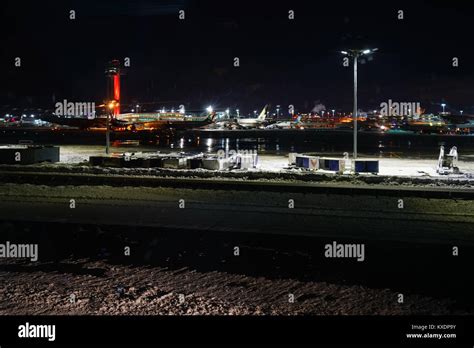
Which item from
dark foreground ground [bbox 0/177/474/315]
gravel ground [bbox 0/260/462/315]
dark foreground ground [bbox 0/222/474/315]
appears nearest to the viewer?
gravel ground [bbox 0/260/462/315]

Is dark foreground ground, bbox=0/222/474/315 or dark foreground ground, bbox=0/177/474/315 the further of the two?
dark foreground ground, bbox=0/177/474/315

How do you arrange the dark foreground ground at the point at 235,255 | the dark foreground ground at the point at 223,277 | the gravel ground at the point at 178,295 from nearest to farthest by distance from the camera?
the gravel ground at the point at 178,295
the dark foreground ground at the point at 223,277
the dark foreground ground at the point at 235,255

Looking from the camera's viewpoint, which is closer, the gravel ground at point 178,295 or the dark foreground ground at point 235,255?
the gravel ground at point 178,295

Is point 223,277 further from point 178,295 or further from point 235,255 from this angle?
point 235,255

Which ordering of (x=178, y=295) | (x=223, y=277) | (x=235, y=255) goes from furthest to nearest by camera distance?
(x=235, y=255) < (x=223, y=277) < (x=178, y=295)

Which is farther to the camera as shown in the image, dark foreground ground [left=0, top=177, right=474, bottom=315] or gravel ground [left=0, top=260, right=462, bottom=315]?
dark foreground ground [left=0, top=177, right=474, bottom=315]

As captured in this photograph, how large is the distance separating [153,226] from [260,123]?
115773mm

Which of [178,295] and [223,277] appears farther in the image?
[223,277]

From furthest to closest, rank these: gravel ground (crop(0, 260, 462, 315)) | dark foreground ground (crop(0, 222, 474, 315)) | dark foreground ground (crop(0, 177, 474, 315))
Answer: dark foreground ground (crop(0, 177, 474, 315)), dark foreground ground (crop(0, 222, 474, 315)), gravel ground (crop(0, 260, 462, 315))

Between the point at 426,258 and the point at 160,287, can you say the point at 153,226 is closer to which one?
the point at 160,287

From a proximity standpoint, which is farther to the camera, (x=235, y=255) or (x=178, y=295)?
(x=235, y=255)

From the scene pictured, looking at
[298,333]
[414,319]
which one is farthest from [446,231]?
[298,333]

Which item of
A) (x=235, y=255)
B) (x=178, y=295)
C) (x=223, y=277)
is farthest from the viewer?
(x=235, y=255)

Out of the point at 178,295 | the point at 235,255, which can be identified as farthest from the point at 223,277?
the point at 235,255
